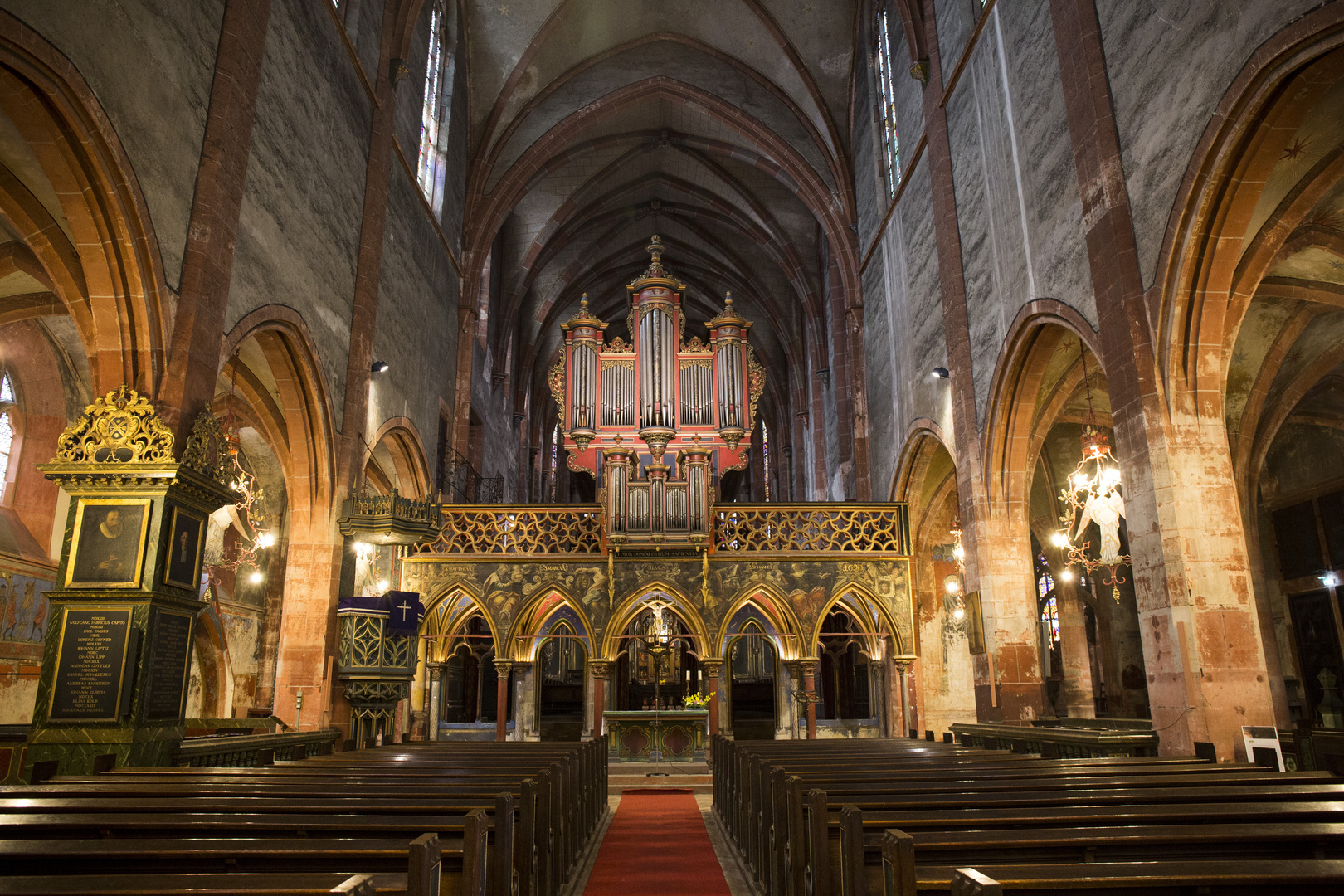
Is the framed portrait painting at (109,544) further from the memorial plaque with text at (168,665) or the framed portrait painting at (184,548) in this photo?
the memorial plaque with text at (168,665)

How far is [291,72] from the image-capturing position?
11328 mm

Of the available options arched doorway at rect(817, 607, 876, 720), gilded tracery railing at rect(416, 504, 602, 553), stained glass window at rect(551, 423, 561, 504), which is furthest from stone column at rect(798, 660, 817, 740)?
stained glass window at rect(551, 423, 561, 504)

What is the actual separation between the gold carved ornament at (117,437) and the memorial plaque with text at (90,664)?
4.22 ft

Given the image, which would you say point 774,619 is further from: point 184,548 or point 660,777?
point 184,548

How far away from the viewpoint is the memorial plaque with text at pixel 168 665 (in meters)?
7.68

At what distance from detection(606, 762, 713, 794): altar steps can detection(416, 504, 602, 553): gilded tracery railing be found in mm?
3632

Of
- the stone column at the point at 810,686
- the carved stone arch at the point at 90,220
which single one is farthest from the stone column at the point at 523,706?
the carved stone arch at the point at 90,220

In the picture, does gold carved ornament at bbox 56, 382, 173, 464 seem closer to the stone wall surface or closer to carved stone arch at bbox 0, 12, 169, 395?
carved stone arch at bbox 0, 12, 169, 395

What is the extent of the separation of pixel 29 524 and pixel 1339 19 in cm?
1644

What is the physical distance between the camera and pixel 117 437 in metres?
7.85

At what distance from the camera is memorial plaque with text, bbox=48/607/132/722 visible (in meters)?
7.35

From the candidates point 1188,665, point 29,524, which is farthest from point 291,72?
point 1188,665

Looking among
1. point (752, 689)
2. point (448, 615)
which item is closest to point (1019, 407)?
point (448, 615)

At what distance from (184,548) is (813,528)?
1021cm
